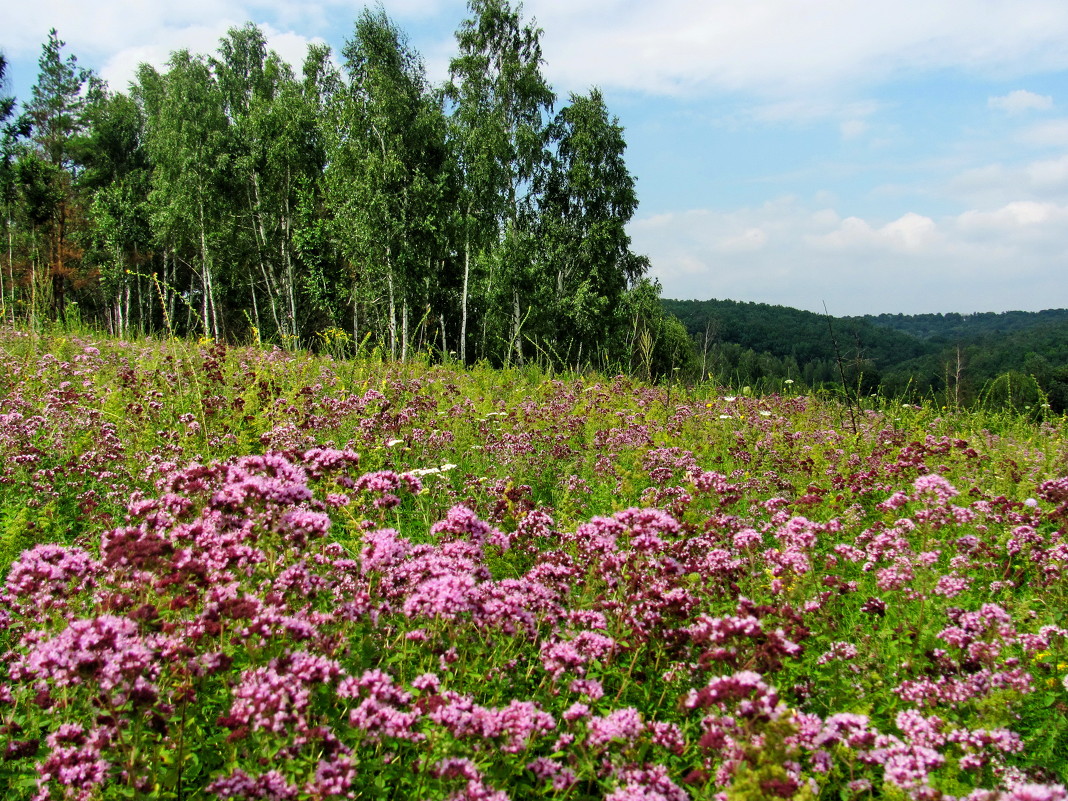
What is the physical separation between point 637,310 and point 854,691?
116ft

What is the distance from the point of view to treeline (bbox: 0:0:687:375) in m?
30.2

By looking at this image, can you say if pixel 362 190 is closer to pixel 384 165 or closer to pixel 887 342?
pixel 384 165

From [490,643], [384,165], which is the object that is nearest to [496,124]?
[384,165]

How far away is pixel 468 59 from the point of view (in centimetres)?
3275

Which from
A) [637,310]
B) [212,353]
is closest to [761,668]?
[212,353]

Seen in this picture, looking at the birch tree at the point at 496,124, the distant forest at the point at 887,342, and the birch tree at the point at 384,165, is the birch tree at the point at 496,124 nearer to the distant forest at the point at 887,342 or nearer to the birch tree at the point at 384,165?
the birch tree at the point at 384,165

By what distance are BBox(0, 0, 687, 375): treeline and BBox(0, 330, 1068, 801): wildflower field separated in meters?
22.7

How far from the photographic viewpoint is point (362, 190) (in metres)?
29.2

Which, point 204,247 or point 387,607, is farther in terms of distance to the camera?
point 204,247

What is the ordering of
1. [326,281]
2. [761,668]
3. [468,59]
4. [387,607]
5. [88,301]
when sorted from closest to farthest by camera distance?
1. [761,668]
2. [387,607]
3. [468,59]
4. [326,281]
5. [88,301]

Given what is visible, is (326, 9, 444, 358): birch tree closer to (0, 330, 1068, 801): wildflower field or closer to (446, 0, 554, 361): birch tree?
(446, 0, 554, 361): birch tree

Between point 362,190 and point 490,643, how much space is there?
97.4 ft

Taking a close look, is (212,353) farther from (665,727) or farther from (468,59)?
(468,59)

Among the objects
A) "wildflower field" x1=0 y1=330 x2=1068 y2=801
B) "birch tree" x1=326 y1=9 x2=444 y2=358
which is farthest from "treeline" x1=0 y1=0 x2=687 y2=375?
"wildflower field" x1=0 y1=330 x2=1068 y2=801
